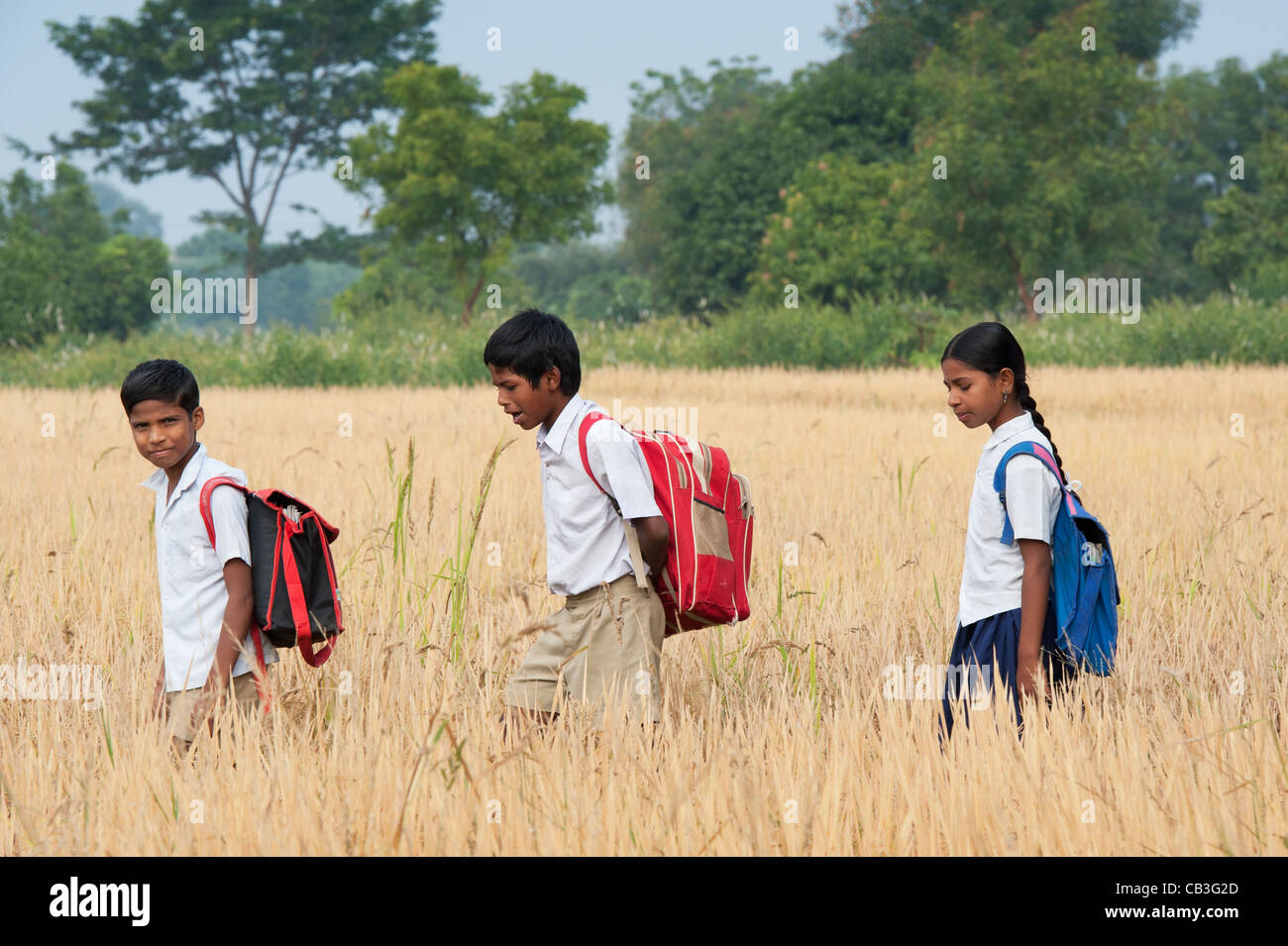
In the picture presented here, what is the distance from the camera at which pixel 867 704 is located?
2.99m

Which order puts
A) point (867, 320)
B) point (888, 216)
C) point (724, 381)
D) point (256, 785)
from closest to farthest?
point (256, 785)
point (724, 381)
point (867, 320)
point (888, 216)

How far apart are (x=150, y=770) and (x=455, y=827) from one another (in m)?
0.74

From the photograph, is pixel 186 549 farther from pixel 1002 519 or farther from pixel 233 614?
pixel 1002 519

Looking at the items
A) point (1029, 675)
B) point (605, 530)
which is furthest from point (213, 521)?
point (1029, 675)

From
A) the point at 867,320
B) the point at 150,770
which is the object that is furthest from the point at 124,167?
the point at 150,770

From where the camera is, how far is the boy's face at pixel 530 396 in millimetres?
2727

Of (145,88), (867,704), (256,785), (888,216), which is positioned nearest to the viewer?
(256,785)

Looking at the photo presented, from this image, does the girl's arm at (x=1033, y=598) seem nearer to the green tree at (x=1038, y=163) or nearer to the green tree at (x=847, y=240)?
the green tree at (x=1038, y=163)

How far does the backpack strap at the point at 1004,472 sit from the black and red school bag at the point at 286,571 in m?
1.59

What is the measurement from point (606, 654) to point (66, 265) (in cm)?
3662

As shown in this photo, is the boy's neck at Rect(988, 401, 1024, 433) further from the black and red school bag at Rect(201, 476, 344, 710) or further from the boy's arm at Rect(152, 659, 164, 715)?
the boy's arm at Rect(152, 659, 164, 715)

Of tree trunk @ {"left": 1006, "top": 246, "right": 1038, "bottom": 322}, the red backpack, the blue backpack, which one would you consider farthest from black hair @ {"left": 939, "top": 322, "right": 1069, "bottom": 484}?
tree trunk @ {"left": 1006, "top": 246, "right": 1038, "bottom": 322}

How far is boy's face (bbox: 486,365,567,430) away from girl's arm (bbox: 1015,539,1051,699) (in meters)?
1.15
